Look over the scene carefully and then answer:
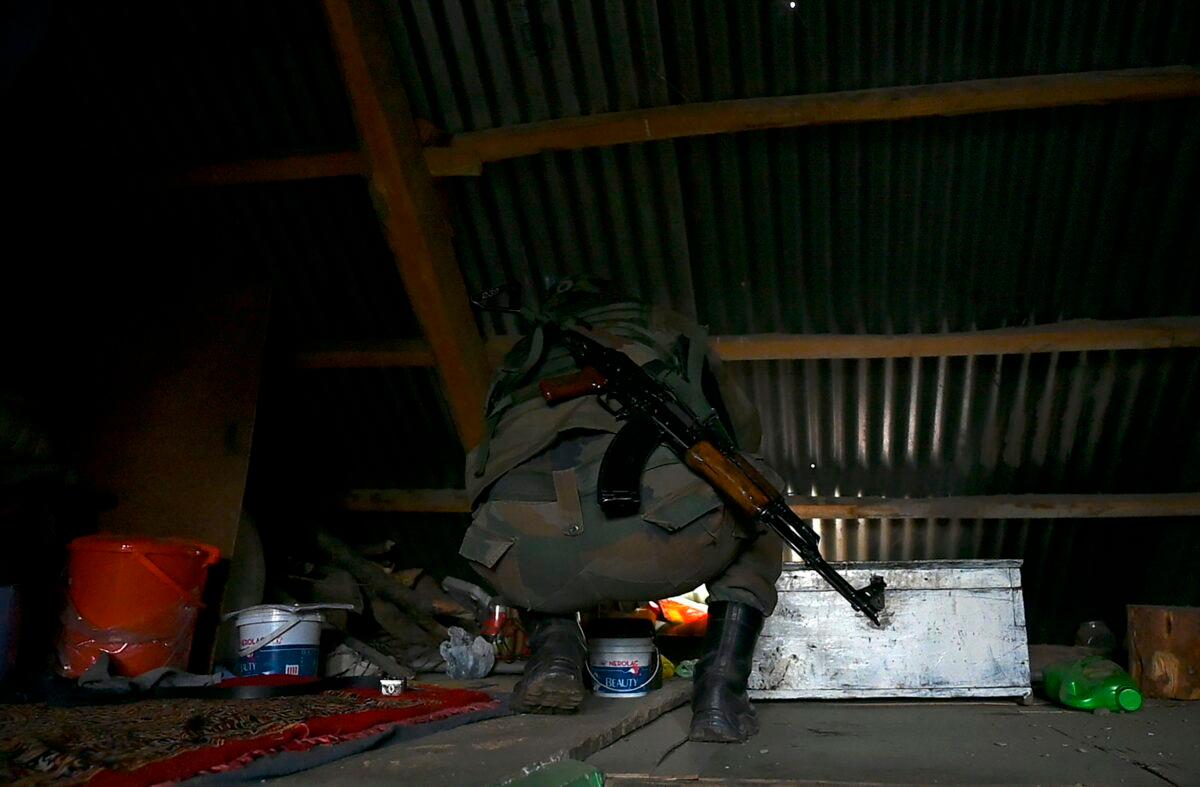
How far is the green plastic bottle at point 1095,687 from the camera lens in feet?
9.66

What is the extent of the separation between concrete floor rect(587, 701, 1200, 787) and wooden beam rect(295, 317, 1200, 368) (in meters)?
1.68

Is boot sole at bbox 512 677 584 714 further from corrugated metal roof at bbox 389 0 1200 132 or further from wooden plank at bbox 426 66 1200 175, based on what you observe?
corrugated metal roof at bbox 389 0 1200 132

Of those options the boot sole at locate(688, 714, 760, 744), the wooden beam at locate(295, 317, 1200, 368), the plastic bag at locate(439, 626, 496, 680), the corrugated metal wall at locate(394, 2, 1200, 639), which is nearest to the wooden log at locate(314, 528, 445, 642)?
the plastic bag at locate(439, 626, 496, 680)

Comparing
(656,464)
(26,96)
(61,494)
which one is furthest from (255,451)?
(656,464)

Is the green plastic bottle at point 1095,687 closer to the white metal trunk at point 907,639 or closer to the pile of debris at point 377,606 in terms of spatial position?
the white metal trunk at point 907,639

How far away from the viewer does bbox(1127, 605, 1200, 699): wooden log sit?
325cm

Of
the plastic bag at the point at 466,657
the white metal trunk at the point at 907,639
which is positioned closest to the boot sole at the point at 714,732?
the white metal trunk at the point at 907,639

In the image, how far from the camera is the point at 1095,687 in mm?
3014

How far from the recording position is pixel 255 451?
4805 millimetres

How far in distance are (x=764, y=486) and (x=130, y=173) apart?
3199 mm

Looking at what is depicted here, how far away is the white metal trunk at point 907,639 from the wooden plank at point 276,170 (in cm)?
233

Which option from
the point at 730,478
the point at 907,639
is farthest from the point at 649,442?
the point at 907,639

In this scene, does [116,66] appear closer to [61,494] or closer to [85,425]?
[85,425]

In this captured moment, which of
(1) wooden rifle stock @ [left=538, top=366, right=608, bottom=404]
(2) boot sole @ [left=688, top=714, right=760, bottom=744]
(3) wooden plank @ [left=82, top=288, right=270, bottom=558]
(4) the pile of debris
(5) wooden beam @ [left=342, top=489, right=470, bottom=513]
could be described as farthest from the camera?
(5) wooden beam @ [left=342, top=489, right=470, bottom=513]
